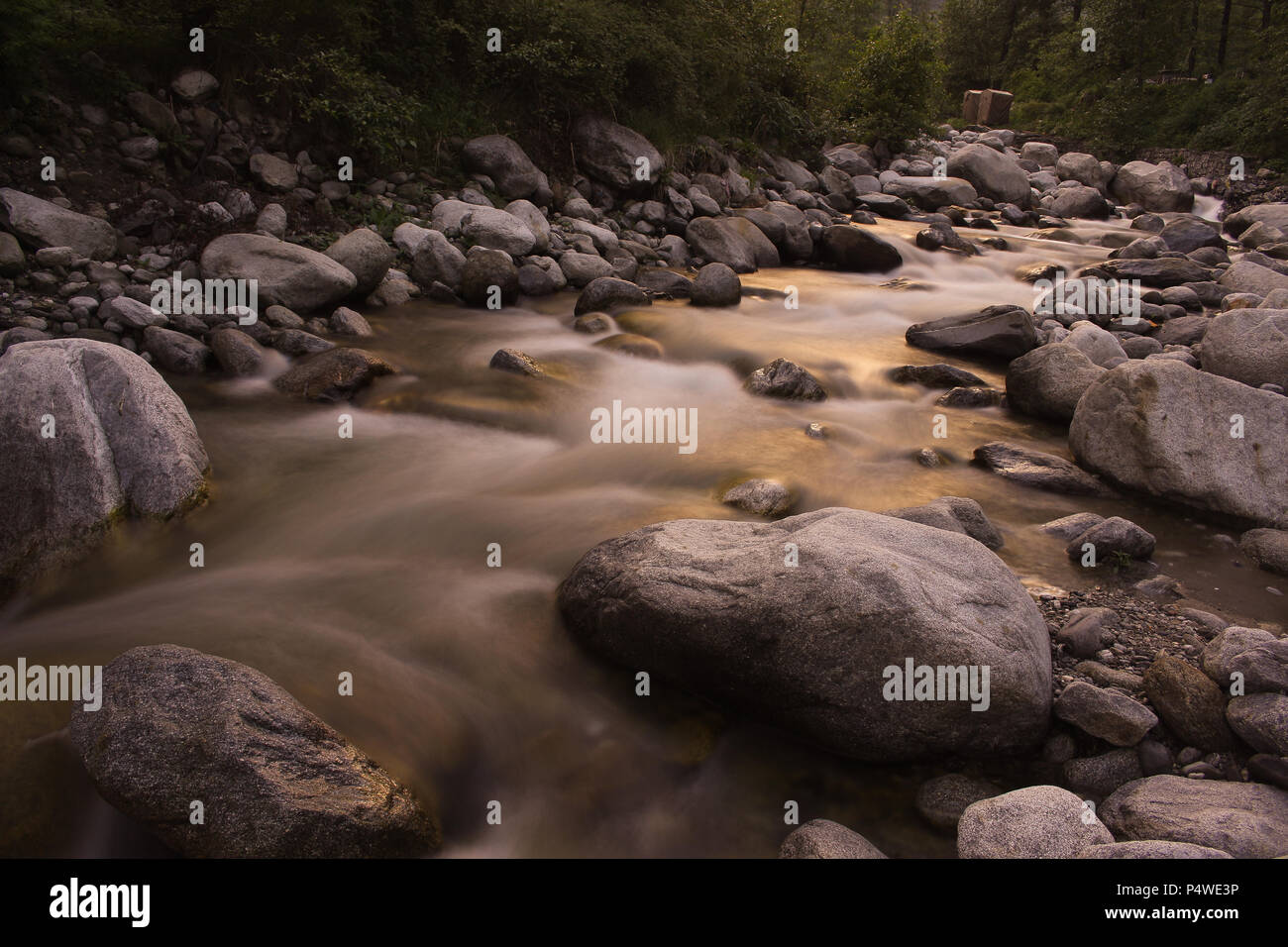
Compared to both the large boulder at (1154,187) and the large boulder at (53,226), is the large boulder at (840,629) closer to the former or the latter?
the large boulder at (53,226)

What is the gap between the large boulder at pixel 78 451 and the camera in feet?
16.3

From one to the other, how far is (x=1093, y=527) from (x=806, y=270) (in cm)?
986

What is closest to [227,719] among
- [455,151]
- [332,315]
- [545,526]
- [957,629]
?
[545,526]

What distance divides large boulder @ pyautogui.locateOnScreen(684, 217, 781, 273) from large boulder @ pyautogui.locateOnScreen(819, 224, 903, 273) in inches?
54.3

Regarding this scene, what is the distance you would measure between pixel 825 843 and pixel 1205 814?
157cm

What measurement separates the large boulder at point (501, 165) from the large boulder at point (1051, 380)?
8.38 metres

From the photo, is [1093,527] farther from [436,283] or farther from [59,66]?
[59,66]

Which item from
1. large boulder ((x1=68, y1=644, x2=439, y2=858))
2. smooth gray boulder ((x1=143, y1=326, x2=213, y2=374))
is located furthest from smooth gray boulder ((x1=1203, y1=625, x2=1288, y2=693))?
smooth gray boulder ((x1=143, y1=326, x2=213, y2=374))

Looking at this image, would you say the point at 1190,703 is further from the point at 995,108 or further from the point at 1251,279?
the point at 995,108

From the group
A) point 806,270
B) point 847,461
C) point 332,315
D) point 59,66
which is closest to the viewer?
point 847,461

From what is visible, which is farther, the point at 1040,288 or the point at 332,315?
the point at 1040,288

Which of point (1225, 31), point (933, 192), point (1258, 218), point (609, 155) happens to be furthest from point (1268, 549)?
point (1225, 31)

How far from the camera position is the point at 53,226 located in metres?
8.70

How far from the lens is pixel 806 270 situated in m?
14.7
